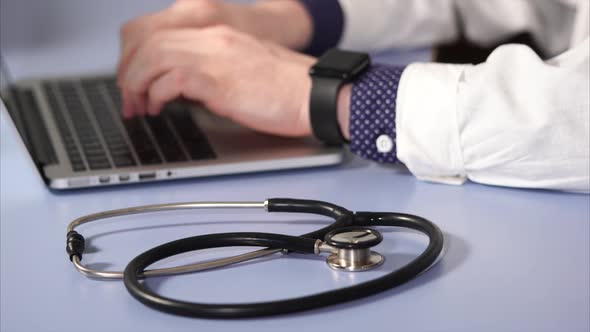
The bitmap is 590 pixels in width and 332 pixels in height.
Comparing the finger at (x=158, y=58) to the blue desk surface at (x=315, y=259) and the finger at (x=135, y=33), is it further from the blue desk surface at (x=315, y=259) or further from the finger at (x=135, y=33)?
the blue desk surface at (x=315, y=259)

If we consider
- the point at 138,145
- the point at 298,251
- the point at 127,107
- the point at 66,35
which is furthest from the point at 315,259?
the point at 66,35

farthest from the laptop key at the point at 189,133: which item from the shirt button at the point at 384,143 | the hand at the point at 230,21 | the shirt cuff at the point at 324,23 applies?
the shirt cuff at the point at 324,23

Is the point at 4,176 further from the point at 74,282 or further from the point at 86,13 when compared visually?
the point at 86,13

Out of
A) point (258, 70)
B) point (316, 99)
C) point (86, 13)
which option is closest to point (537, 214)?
point (316, 99)

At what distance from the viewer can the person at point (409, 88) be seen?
947mm

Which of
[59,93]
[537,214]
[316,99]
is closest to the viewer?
[537,214]

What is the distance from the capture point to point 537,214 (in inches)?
35.8

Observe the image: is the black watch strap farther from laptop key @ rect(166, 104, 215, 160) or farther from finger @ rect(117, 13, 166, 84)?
finger @ rect(117, 13, 166, 84)

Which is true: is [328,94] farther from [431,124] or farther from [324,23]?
[324,23]

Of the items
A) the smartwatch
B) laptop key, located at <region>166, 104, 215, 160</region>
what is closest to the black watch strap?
the smartwatch

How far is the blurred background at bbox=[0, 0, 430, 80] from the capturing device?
A: 5.17 feet

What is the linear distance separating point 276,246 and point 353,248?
0.07m

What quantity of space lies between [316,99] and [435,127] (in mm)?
168

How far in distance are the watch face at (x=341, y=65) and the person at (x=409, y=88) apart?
0.8 inches
